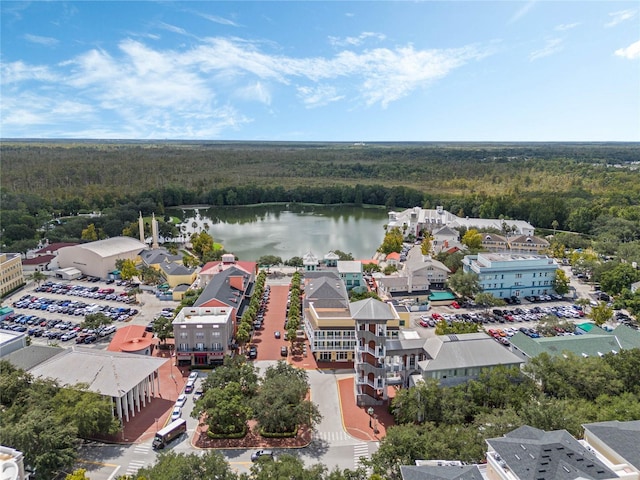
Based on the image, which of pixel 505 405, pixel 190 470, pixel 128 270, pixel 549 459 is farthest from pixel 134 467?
pixel 128 270

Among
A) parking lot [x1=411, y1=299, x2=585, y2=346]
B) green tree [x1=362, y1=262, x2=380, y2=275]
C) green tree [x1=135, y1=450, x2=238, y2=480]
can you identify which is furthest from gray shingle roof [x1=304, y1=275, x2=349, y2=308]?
green tree [x1=135, y1=450, x2=238, y2=480]

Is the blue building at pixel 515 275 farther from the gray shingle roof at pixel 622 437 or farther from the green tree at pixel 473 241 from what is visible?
the gray shingle roof at pixel 622 437

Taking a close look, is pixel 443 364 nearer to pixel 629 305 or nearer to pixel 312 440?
pixel 312 440

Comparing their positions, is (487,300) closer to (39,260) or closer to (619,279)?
(619,279)

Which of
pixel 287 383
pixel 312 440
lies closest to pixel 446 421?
pixel 312 440

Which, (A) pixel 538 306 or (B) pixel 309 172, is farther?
(B) pixel 309 172

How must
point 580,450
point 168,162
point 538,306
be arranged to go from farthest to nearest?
point 168,162 → point 538,306 → point 580,450
